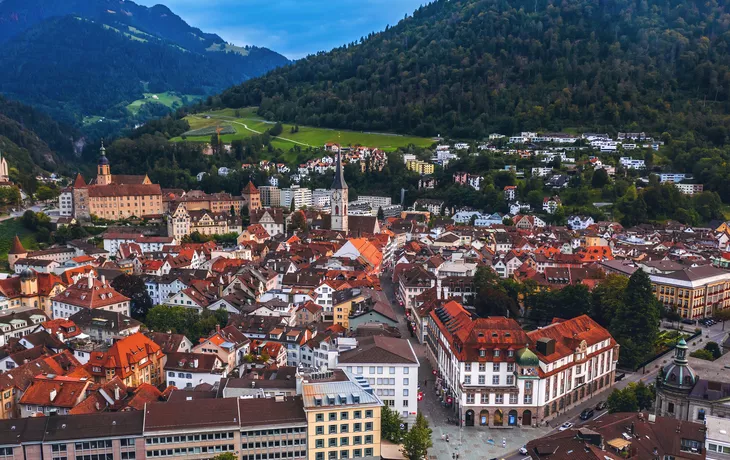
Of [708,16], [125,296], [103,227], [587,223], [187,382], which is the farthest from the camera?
[708,16]

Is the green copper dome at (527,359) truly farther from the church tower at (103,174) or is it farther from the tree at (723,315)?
the church tower at (103,174)

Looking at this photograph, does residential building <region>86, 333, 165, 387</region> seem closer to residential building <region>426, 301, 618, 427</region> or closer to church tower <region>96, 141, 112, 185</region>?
residential building <region>426, 301, 618, 427</region>

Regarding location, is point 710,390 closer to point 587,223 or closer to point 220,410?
point 220,410

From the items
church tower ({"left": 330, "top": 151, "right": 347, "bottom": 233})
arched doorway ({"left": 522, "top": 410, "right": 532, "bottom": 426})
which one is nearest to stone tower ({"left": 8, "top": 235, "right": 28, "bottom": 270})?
church tower ({"left": 330, "top": 151, "right": 347, "bottom": 233})

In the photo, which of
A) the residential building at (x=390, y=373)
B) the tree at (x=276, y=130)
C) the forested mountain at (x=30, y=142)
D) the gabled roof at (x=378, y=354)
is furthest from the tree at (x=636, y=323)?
the tree at (x=276, y=130)

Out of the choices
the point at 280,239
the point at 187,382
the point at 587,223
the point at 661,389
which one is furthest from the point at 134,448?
the point at 587,223

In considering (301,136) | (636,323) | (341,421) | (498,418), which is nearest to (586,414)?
(498,418)
